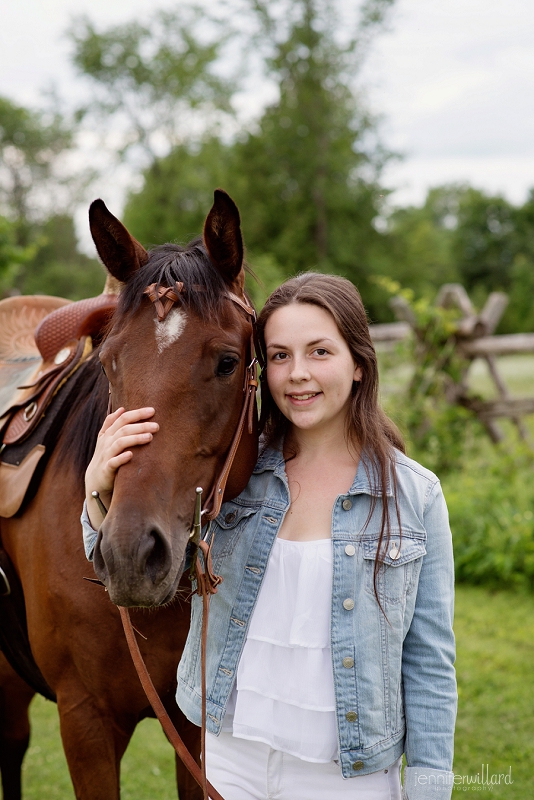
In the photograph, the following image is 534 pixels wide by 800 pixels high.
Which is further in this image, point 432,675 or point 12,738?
point 12,738

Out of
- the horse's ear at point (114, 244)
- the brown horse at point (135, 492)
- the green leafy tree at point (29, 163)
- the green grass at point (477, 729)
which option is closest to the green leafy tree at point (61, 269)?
the green leafy tree at point (29, 163)

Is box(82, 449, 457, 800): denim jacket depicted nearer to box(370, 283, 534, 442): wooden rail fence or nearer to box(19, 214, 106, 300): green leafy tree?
box(370, 283, 534, 442): wooden rail fence

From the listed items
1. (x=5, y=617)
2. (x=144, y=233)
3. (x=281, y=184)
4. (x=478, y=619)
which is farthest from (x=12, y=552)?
(x=144, y=233)

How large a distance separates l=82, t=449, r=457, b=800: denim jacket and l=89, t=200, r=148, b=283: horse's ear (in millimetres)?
675

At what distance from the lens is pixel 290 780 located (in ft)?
5.03

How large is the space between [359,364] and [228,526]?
546mm

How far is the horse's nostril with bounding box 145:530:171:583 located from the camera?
133 cm

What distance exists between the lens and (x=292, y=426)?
1838 mm

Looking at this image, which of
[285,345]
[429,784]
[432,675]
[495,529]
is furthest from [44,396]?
[495,529]

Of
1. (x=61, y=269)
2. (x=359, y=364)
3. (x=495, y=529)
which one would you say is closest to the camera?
(x=359, y=364)

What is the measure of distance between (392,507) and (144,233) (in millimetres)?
23820

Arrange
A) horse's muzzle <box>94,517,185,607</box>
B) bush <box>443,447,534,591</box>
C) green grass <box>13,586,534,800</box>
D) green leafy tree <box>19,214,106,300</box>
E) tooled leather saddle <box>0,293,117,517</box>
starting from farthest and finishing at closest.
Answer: green leafy tree <box>19,214,106,300</box> → bush <box>443,447,534,591</box> → green grass <box>13,586,534,800</box> → tooled leather saddle <box>0,293,117,517</box> → horse's muzzle <box>94,517,185,607</box>

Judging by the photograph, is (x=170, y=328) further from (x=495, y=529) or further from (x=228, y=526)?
(x=495, y=529)

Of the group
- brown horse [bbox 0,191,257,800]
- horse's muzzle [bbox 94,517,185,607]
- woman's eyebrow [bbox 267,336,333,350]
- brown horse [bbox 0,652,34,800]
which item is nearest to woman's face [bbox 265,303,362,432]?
woman's eyebrow [bbox 267,336,333,350]
